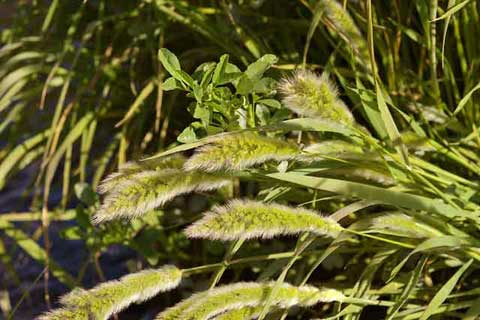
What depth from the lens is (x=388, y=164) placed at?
107cm

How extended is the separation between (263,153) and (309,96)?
0.27 ft

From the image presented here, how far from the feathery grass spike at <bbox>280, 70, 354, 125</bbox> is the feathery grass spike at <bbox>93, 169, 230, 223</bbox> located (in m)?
0.13

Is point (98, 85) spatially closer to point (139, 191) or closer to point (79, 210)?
point (79, 210)

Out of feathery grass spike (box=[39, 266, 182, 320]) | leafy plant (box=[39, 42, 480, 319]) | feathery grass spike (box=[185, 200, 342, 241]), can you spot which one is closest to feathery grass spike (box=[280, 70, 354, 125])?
leafy plant (box=[39, 42, 480, 319])

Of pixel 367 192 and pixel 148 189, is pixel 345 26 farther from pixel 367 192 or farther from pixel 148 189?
pixel 148 189

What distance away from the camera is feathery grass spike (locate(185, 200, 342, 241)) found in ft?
2.79

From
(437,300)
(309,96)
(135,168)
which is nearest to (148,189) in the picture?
(135,168)

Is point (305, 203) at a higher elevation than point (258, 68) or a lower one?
lower

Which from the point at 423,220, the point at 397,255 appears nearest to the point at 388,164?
the point at 423,220

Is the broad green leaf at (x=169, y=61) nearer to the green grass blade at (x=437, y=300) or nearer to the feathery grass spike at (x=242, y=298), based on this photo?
the feathery grass spike at (x=242, y=298)

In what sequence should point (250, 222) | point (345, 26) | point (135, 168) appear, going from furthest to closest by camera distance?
point (345, 26), point (135, 168), point (250, 222)

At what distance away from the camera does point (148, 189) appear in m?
0.90

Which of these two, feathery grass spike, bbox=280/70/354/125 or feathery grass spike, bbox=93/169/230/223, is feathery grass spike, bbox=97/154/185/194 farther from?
feathery grass spike, bbox=280/70/354/125

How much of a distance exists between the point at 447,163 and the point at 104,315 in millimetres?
674
